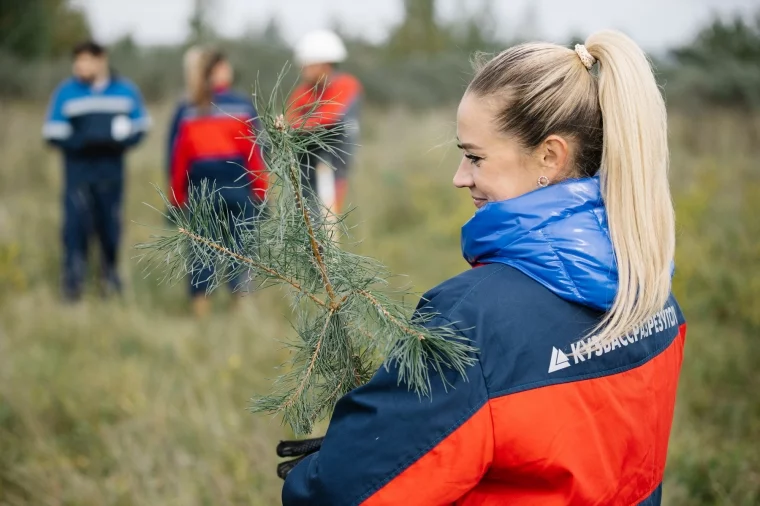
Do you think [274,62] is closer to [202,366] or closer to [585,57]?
[202,366]

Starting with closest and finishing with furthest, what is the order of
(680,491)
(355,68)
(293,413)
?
(293,413)
(680,491)
(355,68)

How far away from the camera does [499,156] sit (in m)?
1.31

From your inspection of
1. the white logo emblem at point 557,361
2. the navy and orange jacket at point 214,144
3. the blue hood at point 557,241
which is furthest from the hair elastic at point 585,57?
the navy and orange jacket at point 214,144

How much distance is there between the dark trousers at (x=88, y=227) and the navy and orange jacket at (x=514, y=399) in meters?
5.15

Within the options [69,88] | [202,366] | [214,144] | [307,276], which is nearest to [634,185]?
[307,276]

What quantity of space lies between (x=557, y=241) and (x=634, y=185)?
0.20m

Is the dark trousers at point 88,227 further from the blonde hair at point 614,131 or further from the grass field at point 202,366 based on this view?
the blonde hair at point 614,131

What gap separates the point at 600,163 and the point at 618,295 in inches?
10.9

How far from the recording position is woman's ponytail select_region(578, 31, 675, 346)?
48.5 inches

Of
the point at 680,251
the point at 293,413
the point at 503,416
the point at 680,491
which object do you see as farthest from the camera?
the point at 680,251

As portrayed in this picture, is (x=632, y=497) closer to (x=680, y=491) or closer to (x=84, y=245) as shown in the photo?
(x=680, y=491)

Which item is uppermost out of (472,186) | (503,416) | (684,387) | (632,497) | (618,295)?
(472,186)

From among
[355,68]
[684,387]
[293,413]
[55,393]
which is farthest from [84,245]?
[355,68]

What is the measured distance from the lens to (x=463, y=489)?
1.14m
